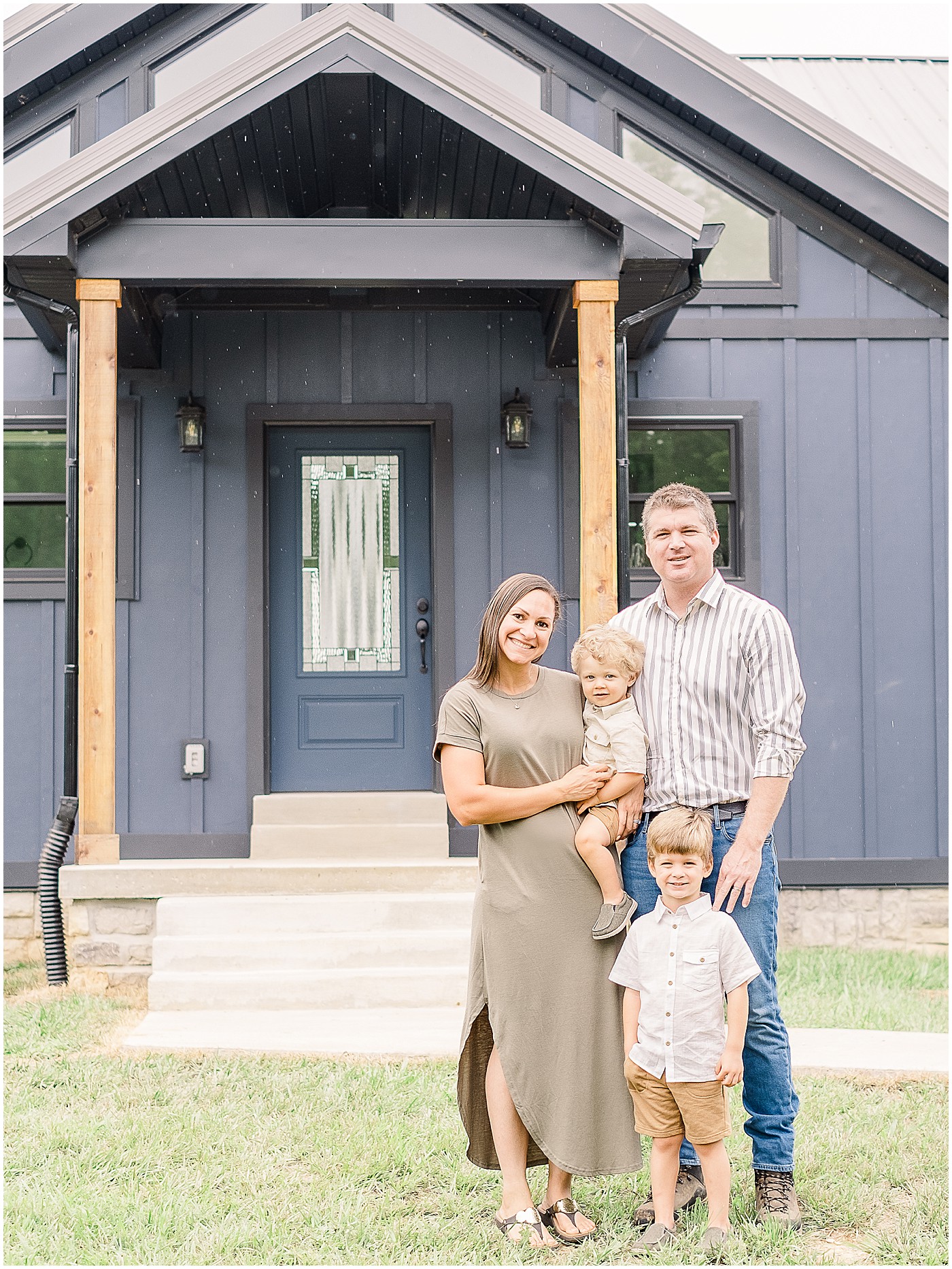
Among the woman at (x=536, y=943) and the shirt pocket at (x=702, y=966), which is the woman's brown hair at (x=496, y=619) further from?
the shirt pocket at (x=702, y=966)

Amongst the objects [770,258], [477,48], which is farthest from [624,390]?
[477,48]

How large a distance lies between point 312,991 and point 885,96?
311 inches

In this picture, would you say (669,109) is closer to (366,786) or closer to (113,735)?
(366,786)

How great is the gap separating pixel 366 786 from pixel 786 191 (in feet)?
14.3

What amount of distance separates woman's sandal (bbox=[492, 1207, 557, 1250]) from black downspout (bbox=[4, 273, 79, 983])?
3.31m

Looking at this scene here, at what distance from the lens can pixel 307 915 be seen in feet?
16.9

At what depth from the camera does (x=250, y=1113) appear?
142 inches

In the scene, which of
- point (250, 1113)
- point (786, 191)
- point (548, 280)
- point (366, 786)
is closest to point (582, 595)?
point (548, 280)

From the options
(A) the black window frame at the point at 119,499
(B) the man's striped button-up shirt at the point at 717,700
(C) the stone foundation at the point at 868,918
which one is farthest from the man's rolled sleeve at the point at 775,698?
(A) the black window frame at the point at 119,499

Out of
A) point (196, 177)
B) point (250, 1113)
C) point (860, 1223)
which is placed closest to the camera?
point (860, 1223)

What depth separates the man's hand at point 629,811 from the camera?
2.80 metres

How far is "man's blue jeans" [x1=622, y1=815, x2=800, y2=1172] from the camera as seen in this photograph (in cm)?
282

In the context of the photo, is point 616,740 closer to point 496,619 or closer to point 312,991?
point 496,619

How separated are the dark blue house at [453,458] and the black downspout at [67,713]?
783 mm
